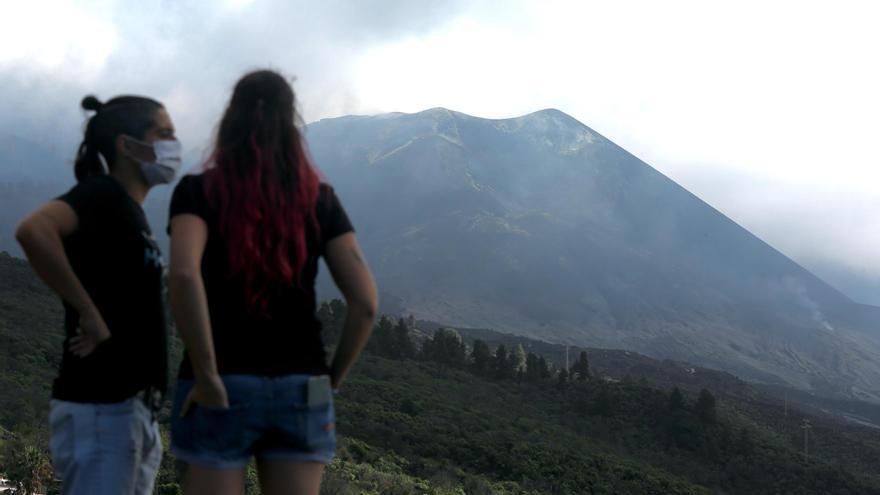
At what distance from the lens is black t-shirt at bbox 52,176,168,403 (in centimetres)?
239

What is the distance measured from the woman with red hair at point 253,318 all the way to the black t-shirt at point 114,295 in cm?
26

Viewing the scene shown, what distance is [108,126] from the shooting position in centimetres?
257

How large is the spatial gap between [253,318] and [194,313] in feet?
0.51

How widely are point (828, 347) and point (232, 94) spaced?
157 meters

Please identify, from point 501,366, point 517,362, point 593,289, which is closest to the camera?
point 501,366

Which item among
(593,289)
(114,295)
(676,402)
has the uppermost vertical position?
(593,289)

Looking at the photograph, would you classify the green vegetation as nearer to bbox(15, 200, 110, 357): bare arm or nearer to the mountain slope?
bbox(15, 200, 110, 357): bare arm

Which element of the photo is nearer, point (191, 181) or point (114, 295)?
point (191, 181)

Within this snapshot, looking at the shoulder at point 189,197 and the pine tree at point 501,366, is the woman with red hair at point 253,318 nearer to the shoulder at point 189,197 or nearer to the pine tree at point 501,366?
the shoulder at point 189,197

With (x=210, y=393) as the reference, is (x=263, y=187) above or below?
above

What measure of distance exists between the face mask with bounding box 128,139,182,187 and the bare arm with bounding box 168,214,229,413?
17.9 inches

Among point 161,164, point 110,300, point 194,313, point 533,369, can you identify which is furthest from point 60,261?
point 533,369

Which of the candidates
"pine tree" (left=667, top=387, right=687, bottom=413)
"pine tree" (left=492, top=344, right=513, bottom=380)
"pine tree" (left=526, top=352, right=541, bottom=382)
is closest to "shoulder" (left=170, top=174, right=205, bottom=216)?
"pine tree" (left=667, top=387, right=687, bottom=413)

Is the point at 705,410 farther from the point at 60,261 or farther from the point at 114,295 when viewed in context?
the point at 60,261
